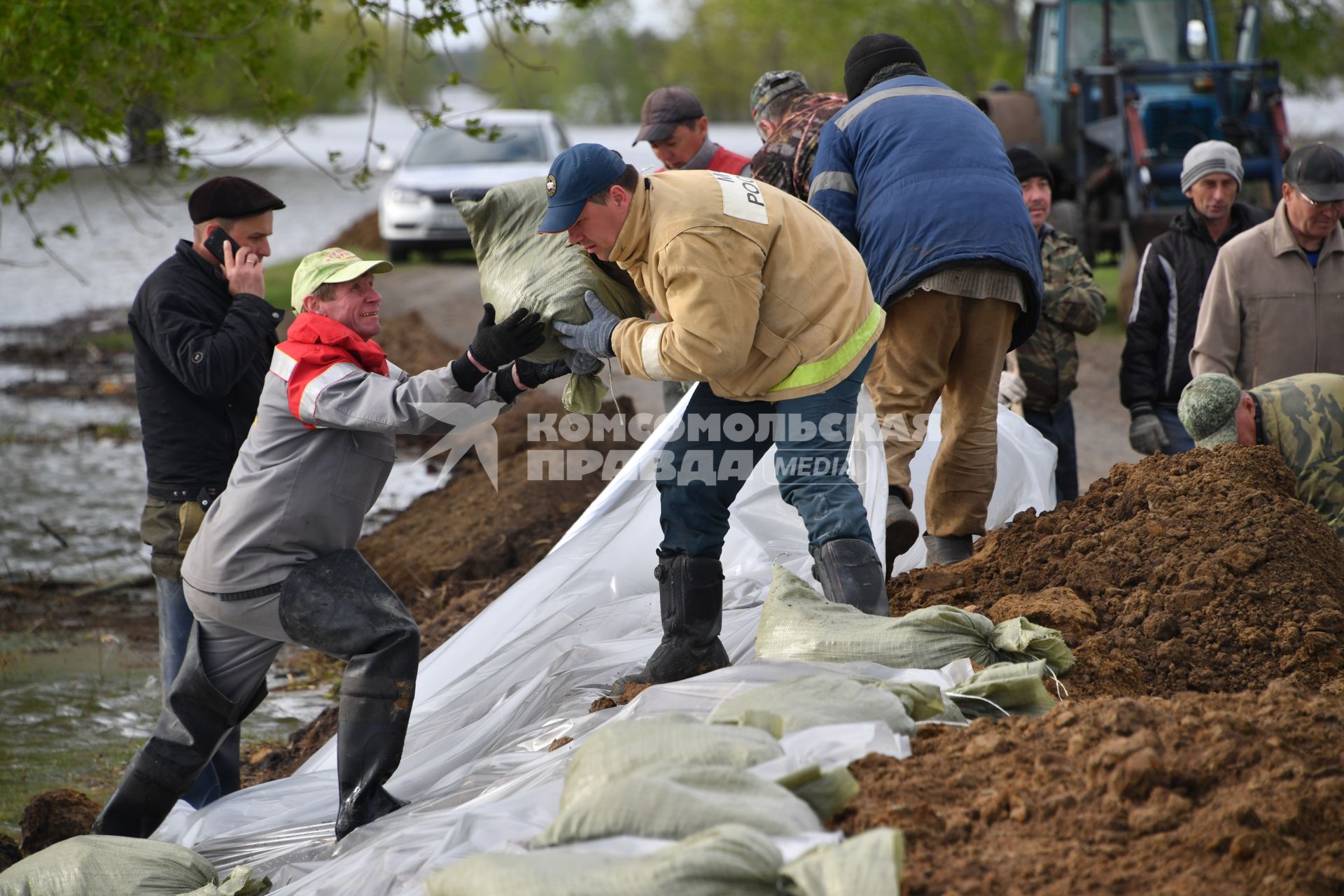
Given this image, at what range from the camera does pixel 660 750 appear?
95.1 inches

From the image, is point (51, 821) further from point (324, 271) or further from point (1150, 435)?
point (1150, 435)

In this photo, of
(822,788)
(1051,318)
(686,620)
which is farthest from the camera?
(1051,318)

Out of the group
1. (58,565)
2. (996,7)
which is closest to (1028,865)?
(58,565)

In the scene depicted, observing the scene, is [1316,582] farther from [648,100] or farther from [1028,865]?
[648,100]

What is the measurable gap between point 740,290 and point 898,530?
1433 mm

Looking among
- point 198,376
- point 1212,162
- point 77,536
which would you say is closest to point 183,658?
point 198,376

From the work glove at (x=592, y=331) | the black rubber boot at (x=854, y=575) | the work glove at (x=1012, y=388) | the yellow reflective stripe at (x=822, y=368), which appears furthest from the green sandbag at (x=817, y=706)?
the work glove at (x=1012, y=388)

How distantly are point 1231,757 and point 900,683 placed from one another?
0.73 meters

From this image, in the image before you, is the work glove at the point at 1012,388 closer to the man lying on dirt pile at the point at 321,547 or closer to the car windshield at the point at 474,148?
the man lying on dirt pile at the point at 321,547

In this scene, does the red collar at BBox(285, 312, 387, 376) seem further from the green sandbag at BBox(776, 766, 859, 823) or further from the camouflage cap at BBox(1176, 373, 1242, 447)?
the camouflage cap at BBox(1176, 373, 1242, 447)

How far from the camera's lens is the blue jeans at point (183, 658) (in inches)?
154

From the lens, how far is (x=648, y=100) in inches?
208

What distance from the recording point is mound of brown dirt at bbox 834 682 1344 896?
6.93ft

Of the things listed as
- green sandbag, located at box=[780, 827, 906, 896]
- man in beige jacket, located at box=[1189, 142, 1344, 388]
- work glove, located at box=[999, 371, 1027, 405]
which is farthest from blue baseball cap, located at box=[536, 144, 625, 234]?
man in beige jacket, located at box=[1189, 142, 1344, 388]
